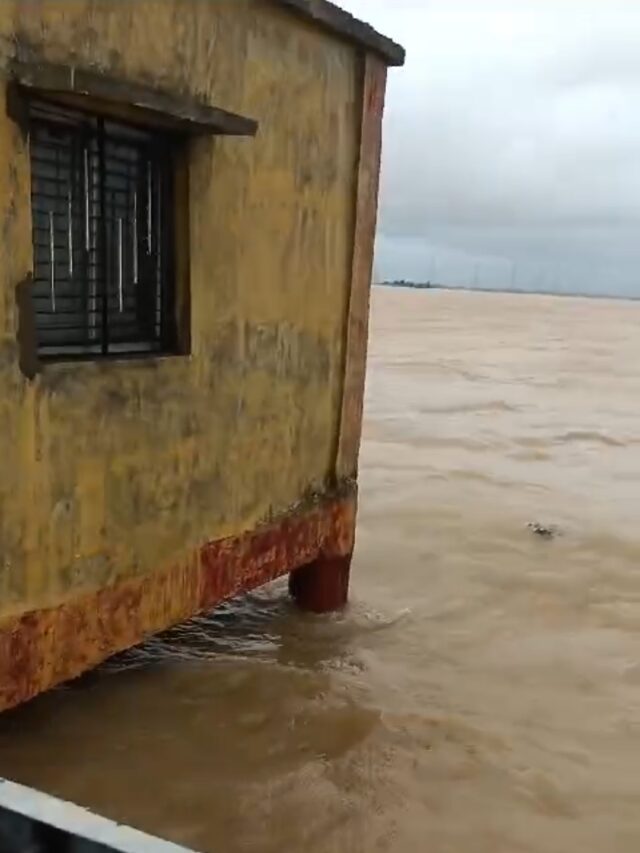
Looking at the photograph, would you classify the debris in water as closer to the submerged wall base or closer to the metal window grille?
the submerged wall base

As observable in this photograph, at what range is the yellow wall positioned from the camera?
3.58 meters

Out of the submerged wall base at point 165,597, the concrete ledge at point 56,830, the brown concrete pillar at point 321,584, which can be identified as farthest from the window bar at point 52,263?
the brown concrete pillar at point 321,584

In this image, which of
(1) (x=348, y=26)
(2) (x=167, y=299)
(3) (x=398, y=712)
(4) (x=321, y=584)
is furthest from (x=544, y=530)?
(2) (x=167, y=299)

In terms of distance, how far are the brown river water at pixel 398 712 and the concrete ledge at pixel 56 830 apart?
173 centimetres

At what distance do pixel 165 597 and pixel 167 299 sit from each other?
4.38 ft

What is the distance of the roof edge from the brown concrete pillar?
9.63 ft

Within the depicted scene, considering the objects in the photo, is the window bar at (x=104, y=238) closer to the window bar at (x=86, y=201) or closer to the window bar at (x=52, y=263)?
the window bar at (x=86, y=201)

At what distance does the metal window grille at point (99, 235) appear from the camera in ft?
12.7

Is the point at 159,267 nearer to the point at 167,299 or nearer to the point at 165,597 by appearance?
the point at 167,299

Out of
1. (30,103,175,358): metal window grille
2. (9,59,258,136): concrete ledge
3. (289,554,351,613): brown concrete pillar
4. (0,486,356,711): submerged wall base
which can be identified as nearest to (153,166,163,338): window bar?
(30,103,175,358): metal window grille

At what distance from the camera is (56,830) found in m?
2.12

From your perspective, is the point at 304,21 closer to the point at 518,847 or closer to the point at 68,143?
the point at 68,143

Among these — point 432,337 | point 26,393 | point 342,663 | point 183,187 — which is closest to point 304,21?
point 183,187

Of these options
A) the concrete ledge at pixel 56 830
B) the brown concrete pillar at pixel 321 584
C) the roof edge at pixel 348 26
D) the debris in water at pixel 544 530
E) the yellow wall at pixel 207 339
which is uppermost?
the roof edge at pixel 348 26
